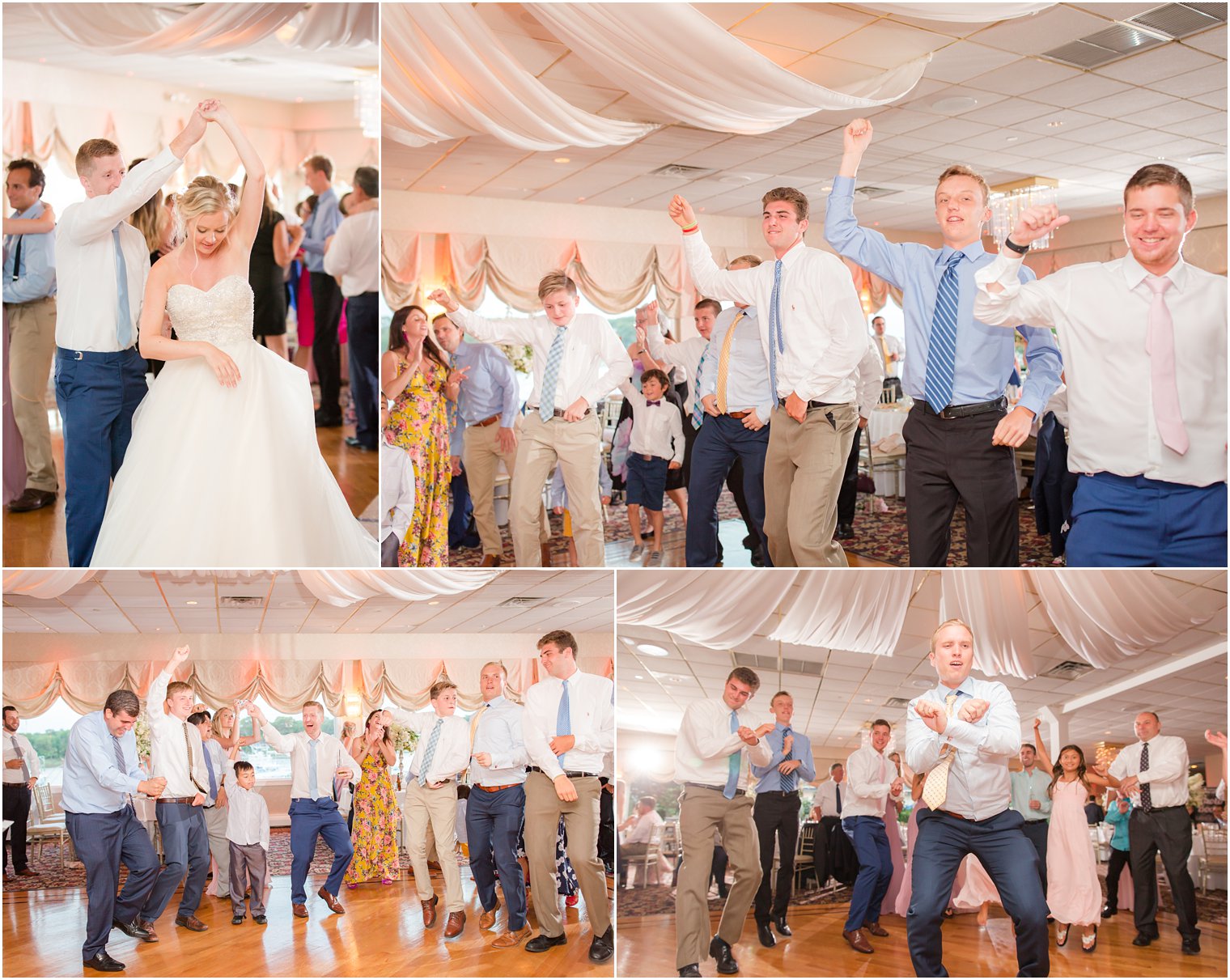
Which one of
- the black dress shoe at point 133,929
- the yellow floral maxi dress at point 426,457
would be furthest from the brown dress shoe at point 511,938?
the yellow floral maxi dress at point 426,457

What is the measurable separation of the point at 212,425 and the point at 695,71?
2.21m

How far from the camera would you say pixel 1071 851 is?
4.02 m

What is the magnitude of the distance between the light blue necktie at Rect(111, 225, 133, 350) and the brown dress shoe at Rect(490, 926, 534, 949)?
2.67 metres

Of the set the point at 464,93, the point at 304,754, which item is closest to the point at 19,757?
the point at 304,754

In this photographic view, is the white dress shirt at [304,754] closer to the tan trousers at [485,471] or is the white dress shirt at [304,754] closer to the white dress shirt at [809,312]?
the tan trousers at [485,471]

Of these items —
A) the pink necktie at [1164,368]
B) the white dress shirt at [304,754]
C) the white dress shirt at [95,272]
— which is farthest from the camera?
the white dress shirt at [304,754]

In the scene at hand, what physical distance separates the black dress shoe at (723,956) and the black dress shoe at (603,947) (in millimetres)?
385

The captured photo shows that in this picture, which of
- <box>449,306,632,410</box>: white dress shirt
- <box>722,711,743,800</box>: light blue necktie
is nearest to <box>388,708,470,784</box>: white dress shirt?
<box>722,711,743,800</box>: light blue necktie

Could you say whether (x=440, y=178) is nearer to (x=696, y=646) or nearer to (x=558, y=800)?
(x=696, y=646)

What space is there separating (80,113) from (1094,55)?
3.81 meters

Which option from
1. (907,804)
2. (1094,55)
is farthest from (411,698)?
(1094,55)

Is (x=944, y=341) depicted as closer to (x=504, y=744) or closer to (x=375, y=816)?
(x=504, y=744)

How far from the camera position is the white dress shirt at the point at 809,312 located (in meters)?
3.89

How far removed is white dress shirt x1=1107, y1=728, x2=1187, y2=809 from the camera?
4.00 metres
